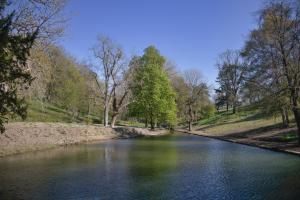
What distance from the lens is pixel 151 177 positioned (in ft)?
56.5

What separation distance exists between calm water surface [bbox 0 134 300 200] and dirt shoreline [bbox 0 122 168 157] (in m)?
3.70

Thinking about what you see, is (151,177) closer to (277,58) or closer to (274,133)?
(277,58)

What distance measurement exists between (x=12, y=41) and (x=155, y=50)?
57.6m

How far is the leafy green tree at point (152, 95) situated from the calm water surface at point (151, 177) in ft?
111

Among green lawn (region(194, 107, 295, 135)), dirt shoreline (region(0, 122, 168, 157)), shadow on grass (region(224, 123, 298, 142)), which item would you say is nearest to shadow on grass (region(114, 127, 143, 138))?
dirt shoreline (region(0, 122, 168, 157))

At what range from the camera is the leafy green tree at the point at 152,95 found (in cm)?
5903

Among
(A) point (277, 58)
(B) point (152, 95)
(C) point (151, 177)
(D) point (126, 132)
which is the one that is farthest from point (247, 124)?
(C) point (151, 177)

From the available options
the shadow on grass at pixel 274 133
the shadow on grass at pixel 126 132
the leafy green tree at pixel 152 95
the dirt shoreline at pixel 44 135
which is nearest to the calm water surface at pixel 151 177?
the dirt shoreline at pixel 44 135

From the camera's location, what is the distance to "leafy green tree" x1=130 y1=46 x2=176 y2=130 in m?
59.0

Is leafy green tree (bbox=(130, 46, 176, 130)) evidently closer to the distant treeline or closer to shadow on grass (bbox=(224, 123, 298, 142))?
shadow on grass (bbox=(224, 123, 298, 142))

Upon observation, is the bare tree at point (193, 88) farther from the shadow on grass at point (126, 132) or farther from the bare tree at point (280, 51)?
the bare tree at point (280, 51)

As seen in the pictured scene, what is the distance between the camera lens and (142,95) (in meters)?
58.7

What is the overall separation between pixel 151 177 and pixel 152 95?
42045mm

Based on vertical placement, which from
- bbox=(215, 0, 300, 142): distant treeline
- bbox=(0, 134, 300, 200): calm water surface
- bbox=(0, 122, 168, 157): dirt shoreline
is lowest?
bbox=(0, 134, 300, 200): calm water surface
